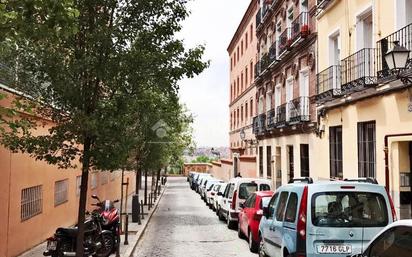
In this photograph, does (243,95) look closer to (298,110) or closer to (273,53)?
(273,53)

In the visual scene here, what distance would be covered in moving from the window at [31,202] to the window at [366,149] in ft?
29.6

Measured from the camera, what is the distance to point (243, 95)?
40.9 meters

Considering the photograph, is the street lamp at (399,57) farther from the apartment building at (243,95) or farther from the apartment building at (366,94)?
the apartment building at (243,95)

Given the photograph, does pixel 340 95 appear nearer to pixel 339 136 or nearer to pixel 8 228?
pixel 339 136

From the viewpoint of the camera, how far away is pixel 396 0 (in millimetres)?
11961

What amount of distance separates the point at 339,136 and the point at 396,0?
5.78 meters

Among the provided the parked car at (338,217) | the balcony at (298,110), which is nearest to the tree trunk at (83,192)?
the parked car at (338,217)

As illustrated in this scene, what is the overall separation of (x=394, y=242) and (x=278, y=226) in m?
4.01

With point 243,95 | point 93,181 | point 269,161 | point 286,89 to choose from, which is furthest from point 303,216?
point 243,95

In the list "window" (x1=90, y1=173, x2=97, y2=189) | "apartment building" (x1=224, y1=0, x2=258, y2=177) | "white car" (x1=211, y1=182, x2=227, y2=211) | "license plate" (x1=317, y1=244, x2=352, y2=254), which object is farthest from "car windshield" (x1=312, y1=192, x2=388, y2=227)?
"apartment building" (x1=224, y1=0, x2=258, y2=177)

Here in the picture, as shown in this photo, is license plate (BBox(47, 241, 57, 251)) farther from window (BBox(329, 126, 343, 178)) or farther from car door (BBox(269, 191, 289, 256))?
window (BBox(329, 126, 343, 178))

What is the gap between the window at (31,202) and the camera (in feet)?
40.7

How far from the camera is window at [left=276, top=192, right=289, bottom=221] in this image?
9007 millimetres

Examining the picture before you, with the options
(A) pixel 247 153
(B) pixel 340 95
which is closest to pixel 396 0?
(B) pixel 340 95
